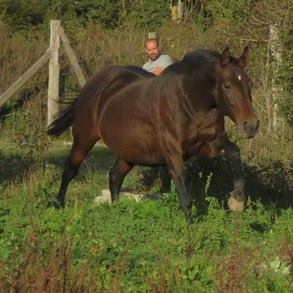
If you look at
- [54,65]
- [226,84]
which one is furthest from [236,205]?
[54,65]

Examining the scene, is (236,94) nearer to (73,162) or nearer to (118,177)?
(118,177)

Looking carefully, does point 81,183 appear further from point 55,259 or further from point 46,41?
point 46,41

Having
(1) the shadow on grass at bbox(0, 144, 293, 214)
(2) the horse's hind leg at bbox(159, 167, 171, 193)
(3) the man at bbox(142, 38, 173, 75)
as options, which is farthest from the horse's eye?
(2) the horse's hind leg at bbox(159, 167, 171, 193)

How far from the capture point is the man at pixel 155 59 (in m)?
12.5

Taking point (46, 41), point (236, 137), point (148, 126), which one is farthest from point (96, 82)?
point (46, 41)

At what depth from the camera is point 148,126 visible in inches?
425

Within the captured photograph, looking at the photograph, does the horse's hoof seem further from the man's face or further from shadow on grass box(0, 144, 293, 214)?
the man's face

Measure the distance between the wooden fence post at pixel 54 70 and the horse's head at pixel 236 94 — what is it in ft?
29.3

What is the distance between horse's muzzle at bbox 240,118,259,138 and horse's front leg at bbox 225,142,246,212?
735 millimetres

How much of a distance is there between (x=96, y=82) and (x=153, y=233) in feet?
10.6

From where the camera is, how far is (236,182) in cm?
1000

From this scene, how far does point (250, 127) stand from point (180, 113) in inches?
41.4

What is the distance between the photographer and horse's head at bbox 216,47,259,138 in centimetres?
945

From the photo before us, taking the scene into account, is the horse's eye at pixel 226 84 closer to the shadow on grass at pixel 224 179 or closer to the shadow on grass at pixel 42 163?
the shadow on grass at pixel 224 179
